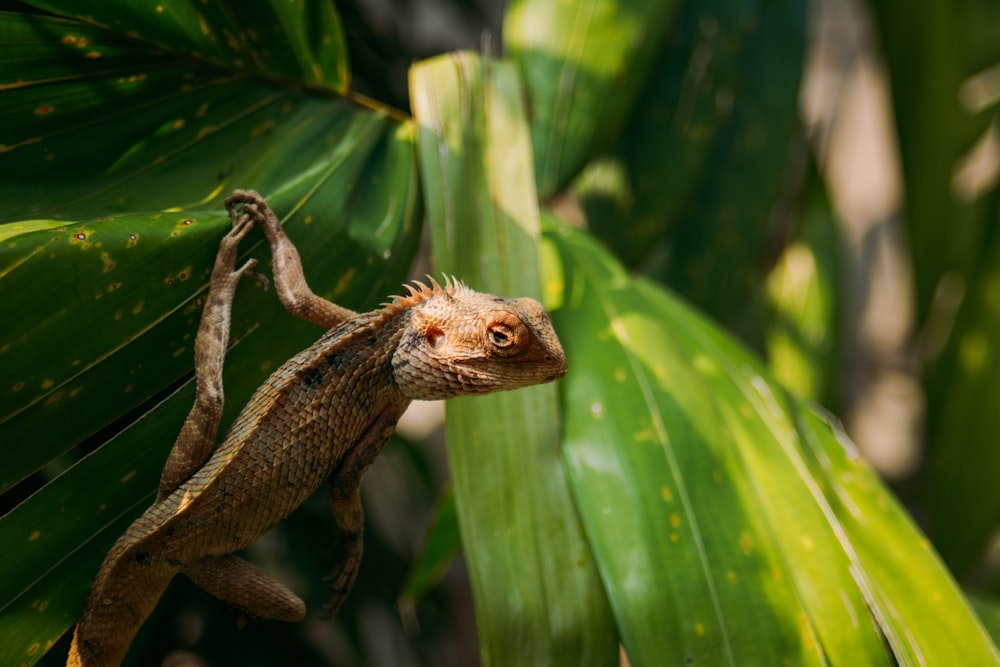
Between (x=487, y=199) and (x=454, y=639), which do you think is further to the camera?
(x=454, y=639)

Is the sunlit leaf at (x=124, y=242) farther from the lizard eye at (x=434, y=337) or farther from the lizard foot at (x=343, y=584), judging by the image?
the lizard foot at (x=343, y=584)

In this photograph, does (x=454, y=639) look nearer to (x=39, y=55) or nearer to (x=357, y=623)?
(x=357, y=623)

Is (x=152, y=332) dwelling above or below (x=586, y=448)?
above

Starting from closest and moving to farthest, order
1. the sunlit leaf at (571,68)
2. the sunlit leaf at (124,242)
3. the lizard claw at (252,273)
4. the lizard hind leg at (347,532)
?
the sunlit leaf at (124,242) → the lizard claw at (252,273) → the lizard hind leg at (347,532) → the sunlit leaf at (571,68)

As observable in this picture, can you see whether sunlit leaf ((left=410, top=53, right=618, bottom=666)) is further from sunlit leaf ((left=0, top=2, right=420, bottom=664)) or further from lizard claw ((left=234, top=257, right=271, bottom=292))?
lizard claw ((left=234, top=257, right=271, bottom=292))

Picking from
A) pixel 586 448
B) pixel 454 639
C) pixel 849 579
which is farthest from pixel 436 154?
pixel 454 639

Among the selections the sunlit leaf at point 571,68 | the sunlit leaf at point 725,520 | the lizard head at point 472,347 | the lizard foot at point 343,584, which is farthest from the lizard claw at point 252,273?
the sunlit leaf at point 571,68
